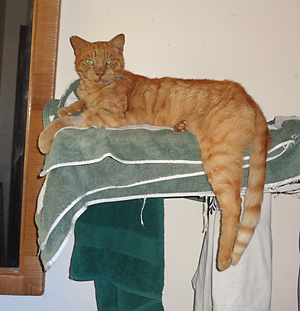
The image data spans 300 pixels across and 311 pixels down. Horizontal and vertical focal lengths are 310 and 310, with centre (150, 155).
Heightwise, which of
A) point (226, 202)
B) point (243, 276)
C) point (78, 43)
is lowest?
point (243, 276)

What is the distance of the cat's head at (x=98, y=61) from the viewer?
3.87ft

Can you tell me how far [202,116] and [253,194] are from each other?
30 cm

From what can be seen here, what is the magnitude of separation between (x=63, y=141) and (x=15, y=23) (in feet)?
2.56

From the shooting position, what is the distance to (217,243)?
1.03 metres

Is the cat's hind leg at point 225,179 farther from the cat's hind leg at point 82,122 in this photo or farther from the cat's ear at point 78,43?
the cat's ear at point 78,43

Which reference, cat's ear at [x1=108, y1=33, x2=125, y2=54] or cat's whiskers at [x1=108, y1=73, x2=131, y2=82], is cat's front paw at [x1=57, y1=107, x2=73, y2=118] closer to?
cat's whiskers at [x1=108, y1=73, x2=131, y2=82]

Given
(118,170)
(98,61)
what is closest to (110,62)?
(98,61)

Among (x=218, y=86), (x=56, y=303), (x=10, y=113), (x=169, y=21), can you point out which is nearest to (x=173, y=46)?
(x=169, y=21)

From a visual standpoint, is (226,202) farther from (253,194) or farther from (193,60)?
(193,60)

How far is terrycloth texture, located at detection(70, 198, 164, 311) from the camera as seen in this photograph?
0.96m

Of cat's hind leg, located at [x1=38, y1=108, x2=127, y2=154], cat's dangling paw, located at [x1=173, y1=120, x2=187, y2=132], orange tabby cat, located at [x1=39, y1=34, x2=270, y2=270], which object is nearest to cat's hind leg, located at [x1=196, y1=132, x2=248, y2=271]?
orange tabby cat, located at [x1=39, y1=34, x2=270, y2=270]

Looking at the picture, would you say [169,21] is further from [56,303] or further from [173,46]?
[56,303]

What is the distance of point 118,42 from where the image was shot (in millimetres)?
1277

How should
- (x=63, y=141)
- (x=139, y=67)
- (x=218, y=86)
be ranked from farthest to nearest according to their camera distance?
(x=139, y=67) < (x=218, y=86) < (x=63, y=141)
